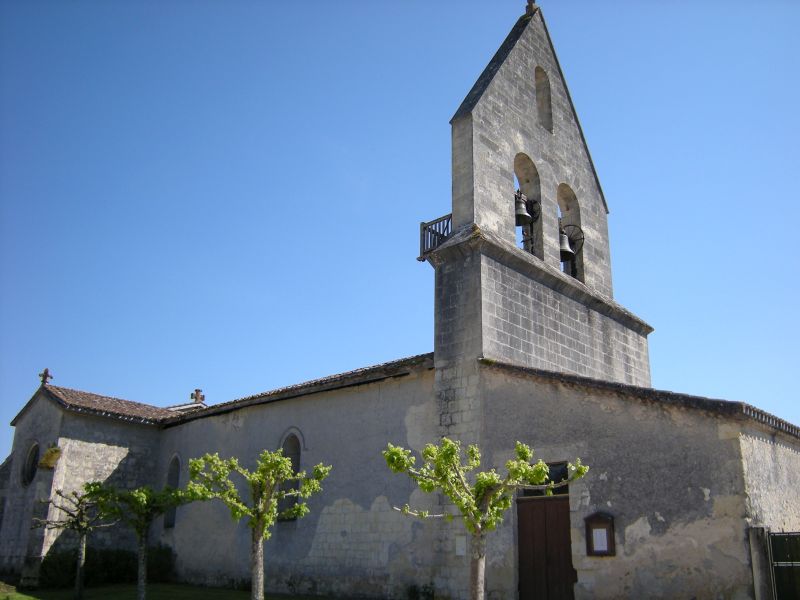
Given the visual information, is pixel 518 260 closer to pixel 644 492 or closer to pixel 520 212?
pixel 520 212

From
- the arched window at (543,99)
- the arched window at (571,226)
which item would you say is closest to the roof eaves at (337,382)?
the arched window at (571,226)

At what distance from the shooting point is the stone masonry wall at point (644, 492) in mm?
9891

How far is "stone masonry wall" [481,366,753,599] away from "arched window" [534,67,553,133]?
823cm

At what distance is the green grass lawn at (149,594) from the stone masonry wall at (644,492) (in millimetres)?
6395

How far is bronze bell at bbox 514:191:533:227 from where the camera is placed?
16.2 metres

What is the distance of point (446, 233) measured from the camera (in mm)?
15062

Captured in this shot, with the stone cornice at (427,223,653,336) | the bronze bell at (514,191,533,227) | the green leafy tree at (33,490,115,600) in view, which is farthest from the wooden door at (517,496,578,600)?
the green leafy tree at (33,490,115,600)

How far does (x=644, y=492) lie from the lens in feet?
35.3

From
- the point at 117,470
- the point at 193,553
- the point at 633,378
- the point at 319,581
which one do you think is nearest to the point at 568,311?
the point at 633,378

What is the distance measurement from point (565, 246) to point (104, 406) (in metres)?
14.7

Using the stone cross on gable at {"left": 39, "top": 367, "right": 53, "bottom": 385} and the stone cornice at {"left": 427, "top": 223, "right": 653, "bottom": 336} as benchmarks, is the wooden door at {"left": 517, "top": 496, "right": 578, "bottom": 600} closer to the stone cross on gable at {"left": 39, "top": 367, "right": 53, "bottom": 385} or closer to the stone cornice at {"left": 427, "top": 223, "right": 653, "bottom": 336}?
the stone cornice at {"left": 427, "top": 223, "right": 653, "bottom": 336}

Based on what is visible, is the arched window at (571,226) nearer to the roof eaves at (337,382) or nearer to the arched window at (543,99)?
the arched window at (543,99)

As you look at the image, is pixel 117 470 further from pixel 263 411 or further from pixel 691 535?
pixel 691 535

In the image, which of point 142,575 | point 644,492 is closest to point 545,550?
point 644,492
